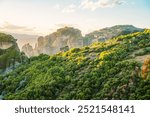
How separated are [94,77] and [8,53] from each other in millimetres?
29809

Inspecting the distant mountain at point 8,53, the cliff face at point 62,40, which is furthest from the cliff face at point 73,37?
the distant mountain at point 8,53

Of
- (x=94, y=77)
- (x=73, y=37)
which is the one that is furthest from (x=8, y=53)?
(x=73, y=37)

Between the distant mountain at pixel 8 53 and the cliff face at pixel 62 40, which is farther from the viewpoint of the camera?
the cliff face at pixel 62 40

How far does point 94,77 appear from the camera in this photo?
33.2 meters

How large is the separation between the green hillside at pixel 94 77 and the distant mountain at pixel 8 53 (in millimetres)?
8637

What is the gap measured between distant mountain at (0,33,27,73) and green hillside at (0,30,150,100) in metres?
8.64

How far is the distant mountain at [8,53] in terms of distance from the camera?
5802 centimetres

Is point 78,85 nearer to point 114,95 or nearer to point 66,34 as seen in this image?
point 114,95

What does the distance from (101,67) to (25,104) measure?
15.9 m

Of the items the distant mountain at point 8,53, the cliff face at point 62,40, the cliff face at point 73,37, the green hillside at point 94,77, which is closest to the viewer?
the green hillside at point 94,77

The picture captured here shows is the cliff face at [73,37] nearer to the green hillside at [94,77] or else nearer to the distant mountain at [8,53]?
the distant mountain at [8,53]

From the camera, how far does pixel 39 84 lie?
36531 millimetres

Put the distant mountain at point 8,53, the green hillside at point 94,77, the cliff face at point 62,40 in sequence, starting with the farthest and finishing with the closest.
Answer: the cliff face at point 62,40 → the distant mountain at point 8,53 → the green hillside at point 94,77

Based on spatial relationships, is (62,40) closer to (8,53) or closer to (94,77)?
(8,53)
